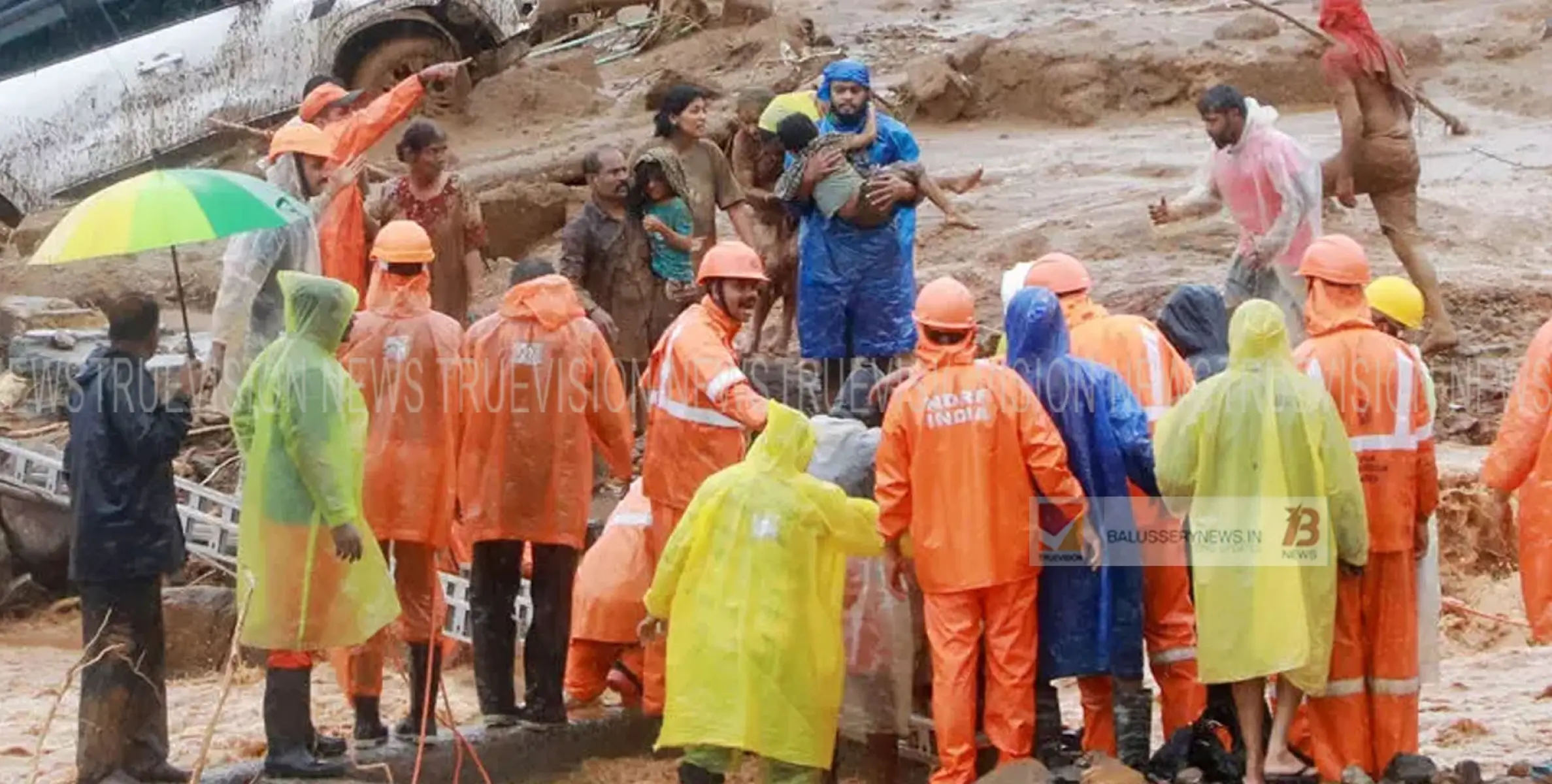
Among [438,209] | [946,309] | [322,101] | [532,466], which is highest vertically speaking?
[322,101]

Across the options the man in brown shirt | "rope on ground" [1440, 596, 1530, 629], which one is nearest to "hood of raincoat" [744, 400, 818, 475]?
the man in brown shirt

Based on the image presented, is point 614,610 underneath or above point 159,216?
underneath

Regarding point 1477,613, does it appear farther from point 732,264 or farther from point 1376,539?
point 732,264

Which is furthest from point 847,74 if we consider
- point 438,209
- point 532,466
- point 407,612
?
point 407,612

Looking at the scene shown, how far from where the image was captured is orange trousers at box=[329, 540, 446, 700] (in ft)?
30.9

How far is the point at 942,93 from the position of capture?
Result: 57.9 feet

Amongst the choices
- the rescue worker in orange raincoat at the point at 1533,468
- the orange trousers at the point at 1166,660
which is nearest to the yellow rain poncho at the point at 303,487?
the orange trousers at the point at 1166,660

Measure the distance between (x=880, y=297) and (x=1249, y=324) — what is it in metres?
3.49

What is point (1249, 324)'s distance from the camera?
27.4 ft

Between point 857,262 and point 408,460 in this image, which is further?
point 857,262

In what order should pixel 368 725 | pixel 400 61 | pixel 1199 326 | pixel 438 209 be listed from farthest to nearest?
pixel 400 61 → pixel 438 209 → pixel 1199 326 → pixel 368 725

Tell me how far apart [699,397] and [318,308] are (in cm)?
145

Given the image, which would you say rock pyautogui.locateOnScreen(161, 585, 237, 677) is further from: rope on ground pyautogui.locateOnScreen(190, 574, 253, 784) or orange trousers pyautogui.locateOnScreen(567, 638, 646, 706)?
rope on ground pyautogui.locateOnScreen(190, 574, 253, 784)

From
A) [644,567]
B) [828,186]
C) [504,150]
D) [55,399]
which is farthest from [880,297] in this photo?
[504,150]
